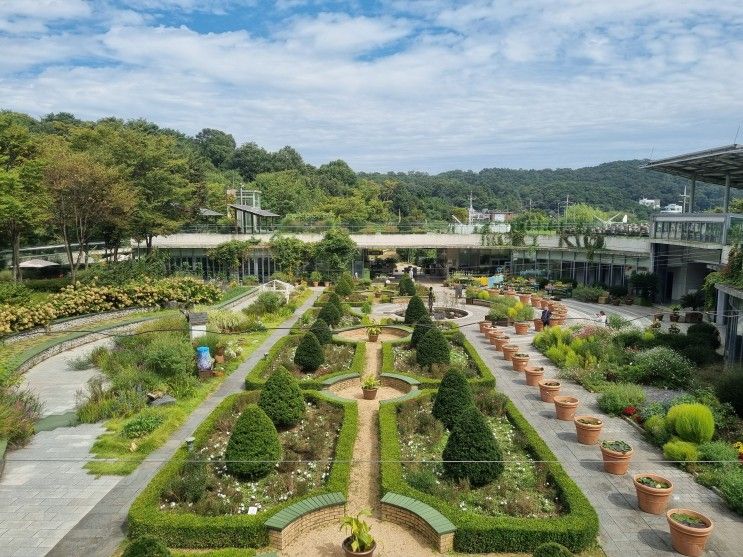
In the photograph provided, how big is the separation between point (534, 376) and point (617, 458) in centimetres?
632

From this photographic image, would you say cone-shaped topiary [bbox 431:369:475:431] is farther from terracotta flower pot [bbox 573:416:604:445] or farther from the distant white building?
the distant white building

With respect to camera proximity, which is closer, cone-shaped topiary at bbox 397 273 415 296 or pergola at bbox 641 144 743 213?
pergola at bbox 641 144 743 213

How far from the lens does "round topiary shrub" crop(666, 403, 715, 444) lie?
11.9 meters

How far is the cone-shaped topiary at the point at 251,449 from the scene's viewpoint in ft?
34.8

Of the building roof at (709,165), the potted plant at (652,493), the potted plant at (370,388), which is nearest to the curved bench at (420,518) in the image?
the potted plant at (652,493)

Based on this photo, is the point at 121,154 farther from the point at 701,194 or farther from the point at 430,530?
the point at 701,194

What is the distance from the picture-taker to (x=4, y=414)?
485 inches

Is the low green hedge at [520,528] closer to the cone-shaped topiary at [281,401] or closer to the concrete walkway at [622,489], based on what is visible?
the concrete walkway at [622,489]

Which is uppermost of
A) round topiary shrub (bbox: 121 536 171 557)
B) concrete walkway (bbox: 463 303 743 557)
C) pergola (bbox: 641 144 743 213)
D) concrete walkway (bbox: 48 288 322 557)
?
pergola (bbox: 641 144 743 213)

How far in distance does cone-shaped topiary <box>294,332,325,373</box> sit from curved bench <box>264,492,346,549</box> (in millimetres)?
8262

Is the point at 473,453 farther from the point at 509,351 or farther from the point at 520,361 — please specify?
the point at 509,351

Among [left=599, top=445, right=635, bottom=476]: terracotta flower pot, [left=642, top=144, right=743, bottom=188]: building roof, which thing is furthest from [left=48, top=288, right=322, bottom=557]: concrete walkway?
[left=642, top=144, right=743, bottom=188]: building roof

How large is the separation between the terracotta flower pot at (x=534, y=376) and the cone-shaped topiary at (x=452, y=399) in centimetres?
483

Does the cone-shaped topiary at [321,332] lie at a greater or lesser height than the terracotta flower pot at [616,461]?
greater
